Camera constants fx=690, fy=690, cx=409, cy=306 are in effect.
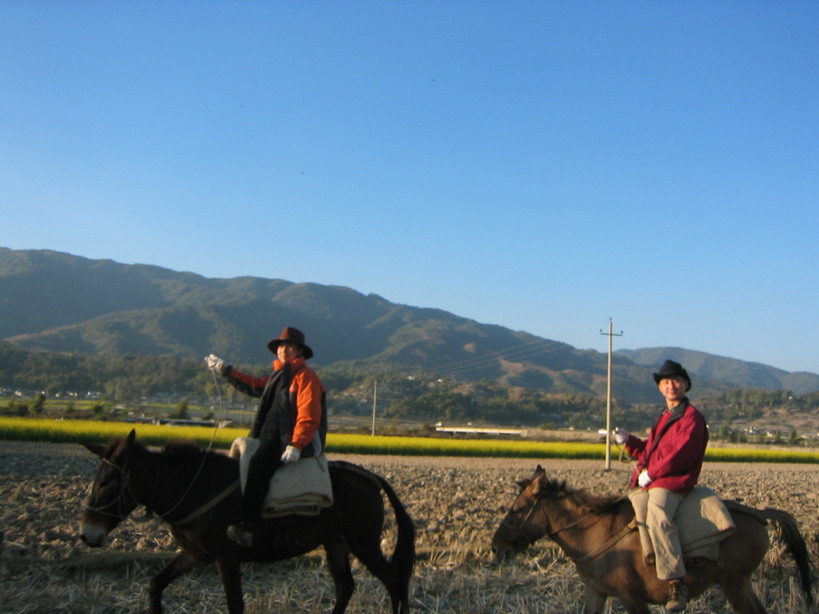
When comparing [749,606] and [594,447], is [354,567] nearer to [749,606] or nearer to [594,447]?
[749,606]

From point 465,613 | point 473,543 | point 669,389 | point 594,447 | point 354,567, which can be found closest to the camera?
point 669,389

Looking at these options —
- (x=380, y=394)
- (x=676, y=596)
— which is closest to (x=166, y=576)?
(x=676, y=596)

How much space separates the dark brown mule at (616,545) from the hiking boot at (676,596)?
6 centimetres

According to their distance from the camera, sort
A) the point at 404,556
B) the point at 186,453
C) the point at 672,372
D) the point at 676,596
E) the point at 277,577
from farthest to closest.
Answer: the point at 277,577 → the point at 404,556 → the point at 186,453 → the point at 672,372 → the point at 676,596

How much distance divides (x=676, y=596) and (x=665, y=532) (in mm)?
469

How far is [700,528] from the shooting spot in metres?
5.33

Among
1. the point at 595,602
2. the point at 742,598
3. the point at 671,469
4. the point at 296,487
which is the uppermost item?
the point at 671,469

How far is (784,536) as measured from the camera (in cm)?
579

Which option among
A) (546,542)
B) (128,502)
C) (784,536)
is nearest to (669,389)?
(784,536)

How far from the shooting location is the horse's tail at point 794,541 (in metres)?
5.76

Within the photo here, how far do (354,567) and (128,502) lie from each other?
3.61 metres

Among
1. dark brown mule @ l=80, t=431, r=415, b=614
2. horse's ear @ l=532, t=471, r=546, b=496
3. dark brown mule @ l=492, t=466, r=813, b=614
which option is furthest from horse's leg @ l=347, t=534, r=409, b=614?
horse's ear @ l=532, t=471, r=546, b=496

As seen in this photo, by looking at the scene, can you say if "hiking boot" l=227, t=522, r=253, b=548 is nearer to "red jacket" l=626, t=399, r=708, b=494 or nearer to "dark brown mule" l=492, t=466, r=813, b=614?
"dark brown mule" l=492, t=466, r=813, b=614

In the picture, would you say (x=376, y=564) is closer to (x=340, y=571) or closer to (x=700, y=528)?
(x=340, y=571)
